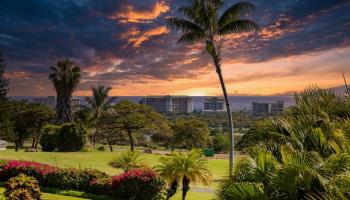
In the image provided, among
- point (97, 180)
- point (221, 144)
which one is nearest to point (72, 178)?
point (97, 180)

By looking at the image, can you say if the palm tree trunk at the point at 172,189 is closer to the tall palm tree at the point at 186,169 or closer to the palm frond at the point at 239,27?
the tall palm tree at the point at 186,169

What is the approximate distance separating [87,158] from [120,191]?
716 inches

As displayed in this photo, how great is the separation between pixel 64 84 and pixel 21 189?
50.0 meters

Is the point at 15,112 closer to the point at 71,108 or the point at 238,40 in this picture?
the point at 71,108

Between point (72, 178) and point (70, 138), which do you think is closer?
point (72, 178)

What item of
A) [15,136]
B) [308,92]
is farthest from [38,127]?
[308,92]

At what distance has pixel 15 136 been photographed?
7162 centimetres

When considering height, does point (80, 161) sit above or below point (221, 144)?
above

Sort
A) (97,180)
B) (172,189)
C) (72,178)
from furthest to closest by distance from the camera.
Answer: (72,178)
(97,180)
(172,189)

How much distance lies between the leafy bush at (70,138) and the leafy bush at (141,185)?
1199 inches

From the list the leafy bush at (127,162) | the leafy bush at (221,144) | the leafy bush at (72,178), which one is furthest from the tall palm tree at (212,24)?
the leafy bush at (221,144)

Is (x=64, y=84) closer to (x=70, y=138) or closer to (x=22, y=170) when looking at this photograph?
(x=70, y=138)

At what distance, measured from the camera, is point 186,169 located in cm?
1741

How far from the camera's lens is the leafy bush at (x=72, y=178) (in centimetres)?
2227
